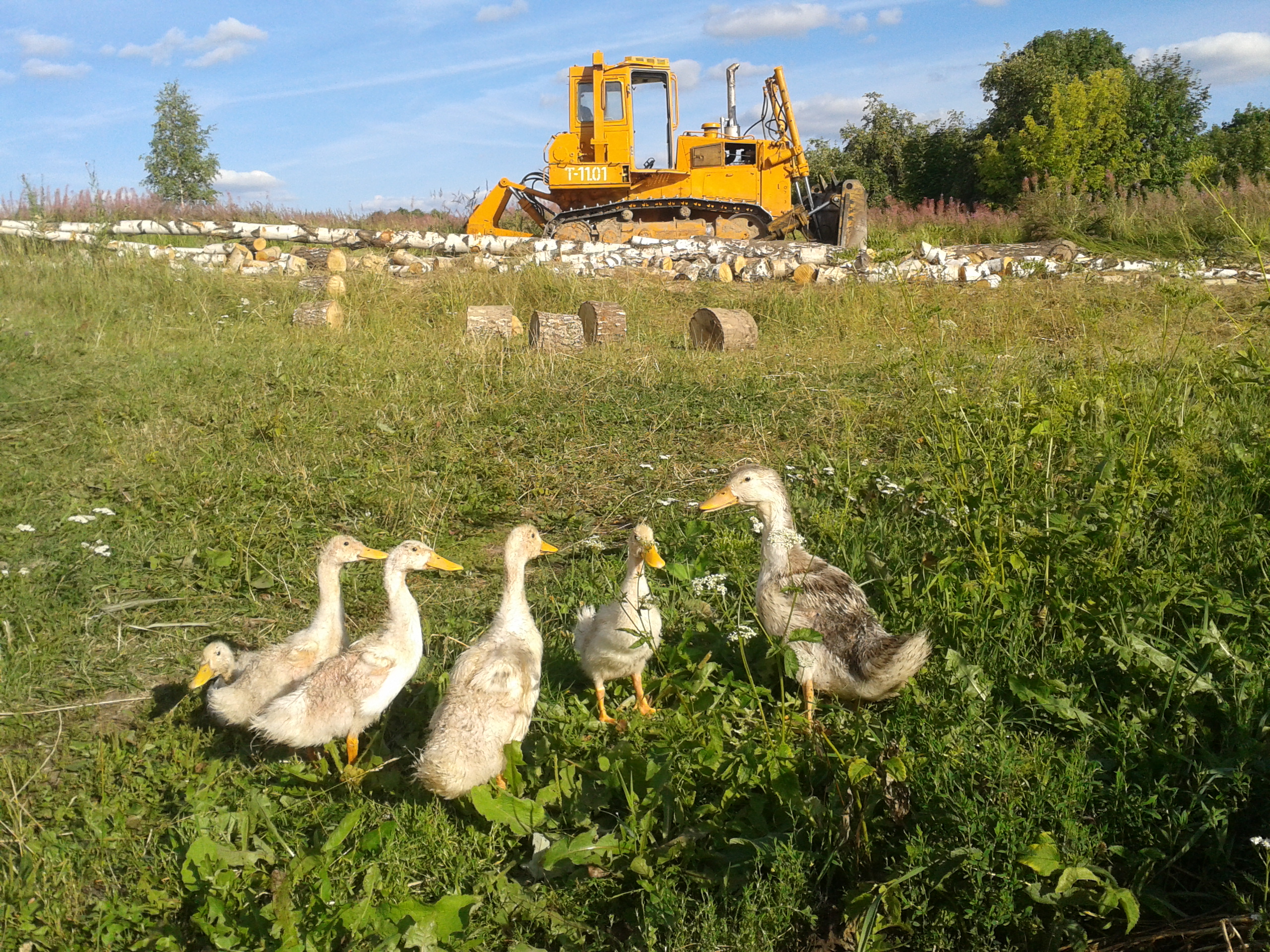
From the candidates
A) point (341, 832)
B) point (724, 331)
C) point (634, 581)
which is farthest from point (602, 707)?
point (724, 331)

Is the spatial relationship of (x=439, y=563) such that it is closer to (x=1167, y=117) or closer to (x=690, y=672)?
(x=690, y=672)

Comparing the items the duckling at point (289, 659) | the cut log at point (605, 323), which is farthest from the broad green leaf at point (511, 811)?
the cut log at point (605, 323)

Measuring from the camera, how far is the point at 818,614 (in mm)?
3439

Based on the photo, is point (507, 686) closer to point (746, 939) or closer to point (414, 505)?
point (746, 939)

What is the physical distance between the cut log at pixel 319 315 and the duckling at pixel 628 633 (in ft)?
24.1

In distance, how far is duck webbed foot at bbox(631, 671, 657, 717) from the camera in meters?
3.51

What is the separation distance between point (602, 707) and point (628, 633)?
16.6 inches

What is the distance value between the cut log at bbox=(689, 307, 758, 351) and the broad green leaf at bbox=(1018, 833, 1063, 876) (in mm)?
6874

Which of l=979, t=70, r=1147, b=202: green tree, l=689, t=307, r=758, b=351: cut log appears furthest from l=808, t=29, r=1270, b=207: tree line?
l=689, t=307, r=758, b=351: cut log

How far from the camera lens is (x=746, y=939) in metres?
2.36

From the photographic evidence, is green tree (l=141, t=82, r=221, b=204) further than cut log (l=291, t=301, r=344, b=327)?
Yes

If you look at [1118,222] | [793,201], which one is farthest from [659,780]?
[793,201]

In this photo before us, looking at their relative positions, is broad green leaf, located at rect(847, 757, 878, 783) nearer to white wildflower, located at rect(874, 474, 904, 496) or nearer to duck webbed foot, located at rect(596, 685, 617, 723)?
duck webbed foot, located at rect(596, 685, 617, 723)

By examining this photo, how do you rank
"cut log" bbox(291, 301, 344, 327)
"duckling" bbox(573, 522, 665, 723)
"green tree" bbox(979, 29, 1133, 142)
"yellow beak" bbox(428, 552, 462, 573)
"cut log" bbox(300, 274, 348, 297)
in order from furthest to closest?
"green tree" bbox(979, 29, 1133, 142), "cut log" bbox(300, 274, 348, 297), "cut log" bbox(291, 301, 344, 327), "yellow beak" bbox(428, 552, 462, 573), "duckling" bbox(573, 522, 665, 723)
